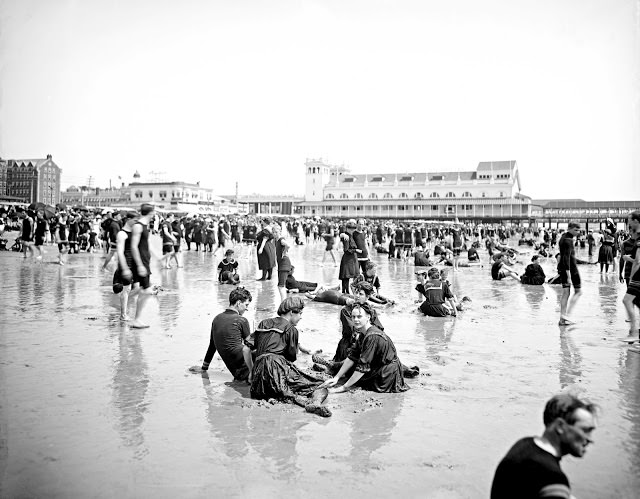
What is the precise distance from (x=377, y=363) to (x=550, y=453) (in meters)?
2.93

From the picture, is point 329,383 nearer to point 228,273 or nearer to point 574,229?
point 574,229

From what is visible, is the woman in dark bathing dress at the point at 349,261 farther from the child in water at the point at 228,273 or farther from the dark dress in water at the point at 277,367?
the dark dress in water at the point at 277,367

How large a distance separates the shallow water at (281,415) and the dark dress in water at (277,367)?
7.8 inches

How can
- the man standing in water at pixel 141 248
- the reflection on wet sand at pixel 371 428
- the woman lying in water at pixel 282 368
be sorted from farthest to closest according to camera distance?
the man standing in water at pixel 141 248
the woman lying in water at pixel 282 368
the reflection on wet sand at pixel 371 428

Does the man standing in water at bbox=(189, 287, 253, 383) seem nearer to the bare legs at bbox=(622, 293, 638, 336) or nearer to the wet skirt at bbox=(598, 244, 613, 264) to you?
the bare legs at bbox=(622, 293, 638, 336)

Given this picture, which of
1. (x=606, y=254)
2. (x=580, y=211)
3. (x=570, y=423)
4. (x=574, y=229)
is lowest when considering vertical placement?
(x=570, y=423)

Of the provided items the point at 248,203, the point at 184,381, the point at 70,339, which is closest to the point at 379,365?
the point at 184,381

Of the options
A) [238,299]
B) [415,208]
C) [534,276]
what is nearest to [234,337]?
[238,299]

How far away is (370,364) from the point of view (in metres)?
5.00

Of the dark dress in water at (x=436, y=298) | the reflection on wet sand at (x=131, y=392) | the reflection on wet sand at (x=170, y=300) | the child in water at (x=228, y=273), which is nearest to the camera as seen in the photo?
the reflection on wet sand at (x=131, y=392)

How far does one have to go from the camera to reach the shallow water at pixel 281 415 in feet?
10.7

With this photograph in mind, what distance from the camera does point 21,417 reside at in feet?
13.5

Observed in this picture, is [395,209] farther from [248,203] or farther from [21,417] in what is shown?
[21,417]

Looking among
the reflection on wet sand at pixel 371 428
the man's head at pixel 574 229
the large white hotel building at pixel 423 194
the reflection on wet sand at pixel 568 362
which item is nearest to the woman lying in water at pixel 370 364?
the reflection on wet sand at pixel 371 428
